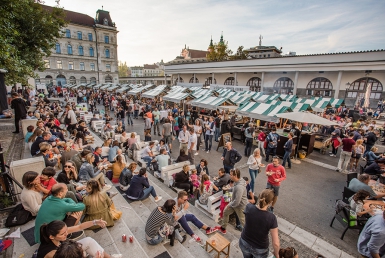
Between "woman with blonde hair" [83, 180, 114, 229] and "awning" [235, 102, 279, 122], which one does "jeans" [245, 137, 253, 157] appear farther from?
"woman with blonde hair" [83, 180, 114, 229]

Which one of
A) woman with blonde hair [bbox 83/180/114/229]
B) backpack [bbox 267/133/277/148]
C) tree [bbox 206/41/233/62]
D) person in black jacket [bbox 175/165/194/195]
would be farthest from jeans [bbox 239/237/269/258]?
tree [bbox 206/41/233/62]

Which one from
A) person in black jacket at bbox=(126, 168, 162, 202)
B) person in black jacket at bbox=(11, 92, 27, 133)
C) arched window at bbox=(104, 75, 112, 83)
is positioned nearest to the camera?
person in black jacket at bbox=(126, 168, 162, 202)

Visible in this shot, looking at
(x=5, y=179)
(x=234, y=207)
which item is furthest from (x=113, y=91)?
(x=234, y=207)

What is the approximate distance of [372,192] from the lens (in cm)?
503

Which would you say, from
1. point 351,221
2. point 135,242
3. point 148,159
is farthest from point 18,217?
point 351,221

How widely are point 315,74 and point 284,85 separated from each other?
4.39m

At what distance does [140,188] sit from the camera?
17.2ft

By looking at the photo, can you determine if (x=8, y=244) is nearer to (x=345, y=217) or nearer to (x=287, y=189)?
(x=345, y=217)

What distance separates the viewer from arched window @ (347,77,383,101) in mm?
21941

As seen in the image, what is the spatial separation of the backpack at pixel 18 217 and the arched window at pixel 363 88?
31142 mm

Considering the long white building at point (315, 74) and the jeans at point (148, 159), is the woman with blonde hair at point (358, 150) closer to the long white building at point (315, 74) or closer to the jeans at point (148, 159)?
the jeans at point (148, 159)

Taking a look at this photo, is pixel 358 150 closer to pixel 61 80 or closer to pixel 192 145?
pixel 192 145

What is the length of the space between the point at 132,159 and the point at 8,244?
5.37 metres

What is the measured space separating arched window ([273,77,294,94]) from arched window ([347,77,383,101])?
726 centimetres
